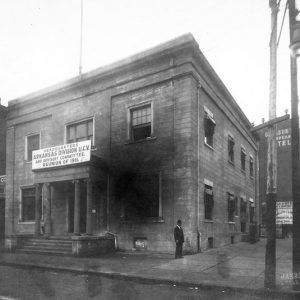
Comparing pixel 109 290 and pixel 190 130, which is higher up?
pixel 190 130

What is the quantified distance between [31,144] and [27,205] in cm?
353

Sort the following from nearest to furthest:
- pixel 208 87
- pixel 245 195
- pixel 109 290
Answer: pixel 109 290
pixel 208 87
pixel 245 195

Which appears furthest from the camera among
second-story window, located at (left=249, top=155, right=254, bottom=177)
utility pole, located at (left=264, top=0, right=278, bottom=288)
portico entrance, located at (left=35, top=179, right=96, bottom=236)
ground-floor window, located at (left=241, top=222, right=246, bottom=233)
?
second-story window, located at (left=249, top=155, right=254, bottom=177)

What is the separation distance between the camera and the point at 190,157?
15.9m

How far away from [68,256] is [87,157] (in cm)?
414

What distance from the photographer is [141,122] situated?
1777 cm

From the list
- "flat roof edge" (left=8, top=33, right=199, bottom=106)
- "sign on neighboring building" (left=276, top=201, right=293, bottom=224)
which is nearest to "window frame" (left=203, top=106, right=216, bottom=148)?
"flat roof edge" (left=8, top=33, right=199, bottom=106)

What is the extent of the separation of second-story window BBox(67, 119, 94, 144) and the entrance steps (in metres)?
5.25

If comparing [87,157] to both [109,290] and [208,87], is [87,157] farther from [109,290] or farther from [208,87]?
[109,290]

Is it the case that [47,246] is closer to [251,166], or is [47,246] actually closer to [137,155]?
[137,155]

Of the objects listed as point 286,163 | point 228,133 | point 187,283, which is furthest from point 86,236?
point 286,163

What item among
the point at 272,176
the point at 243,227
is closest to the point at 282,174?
the point at 243,227

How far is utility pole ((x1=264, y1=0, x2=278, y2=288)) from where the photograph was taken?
898 centimetres

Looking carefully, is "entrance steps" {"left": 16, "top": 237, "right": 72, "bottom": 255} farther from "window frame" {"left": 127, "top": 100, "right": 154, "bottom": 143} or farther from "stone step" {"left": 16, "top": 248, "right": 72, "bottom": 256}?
"window frame" {"left": 127, "top": 100, "right": 154, "bottom": 143}
